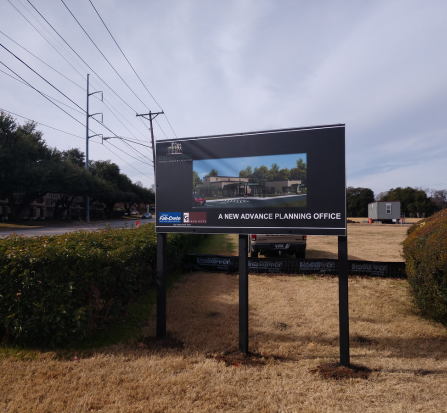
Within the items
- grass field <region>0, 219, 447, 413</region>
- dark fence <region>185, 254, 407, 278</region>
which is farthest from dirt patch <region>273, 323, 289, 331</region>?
dark fence <region>185, 254, 407, 278</region>

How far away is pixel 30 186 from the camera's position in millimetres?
34594

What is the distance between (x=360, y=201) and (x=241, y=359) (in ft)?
283

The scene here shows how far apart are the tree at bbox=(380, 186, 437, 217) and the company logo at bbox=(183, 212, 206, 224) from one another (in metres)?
82.9

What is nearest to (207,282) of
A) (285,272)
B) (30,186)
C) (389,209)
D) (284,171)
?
(285,272)

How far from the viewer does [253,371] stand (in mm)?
3383

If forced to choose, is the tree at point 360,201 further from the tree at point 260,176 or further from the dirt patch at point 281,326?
the tree at point 260,176

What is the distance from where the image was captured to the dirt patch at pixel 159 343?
3.98 metres

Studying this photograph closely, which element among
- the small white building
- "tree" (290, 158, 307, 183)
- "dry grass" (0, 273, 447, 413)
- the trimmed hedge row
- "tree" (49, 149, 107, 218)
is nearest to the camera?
"dry grass" (0, 273, 447, 413)

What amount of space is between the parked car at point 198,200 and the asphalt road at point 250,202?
0.17 feet

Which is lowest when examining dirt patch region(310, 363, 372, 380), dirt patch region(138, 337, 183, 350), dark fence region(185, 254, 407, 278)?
dirt patch region(310, 363, 372, 380)

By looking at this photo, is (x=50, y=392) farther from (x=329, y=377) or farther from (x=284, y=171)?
(x=284, y=171)

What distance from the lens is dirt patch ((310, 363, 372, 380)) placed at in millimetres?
3287

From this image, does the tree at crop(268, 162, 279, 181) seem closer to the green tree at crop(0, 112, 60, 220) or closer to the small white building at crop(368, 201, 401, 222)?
the green tree at crop(0, 112, 60, 220)

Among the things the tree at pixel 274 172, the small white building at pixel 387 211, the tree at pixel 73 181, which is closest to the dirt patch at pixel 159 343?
the tree at pixel 274 172
